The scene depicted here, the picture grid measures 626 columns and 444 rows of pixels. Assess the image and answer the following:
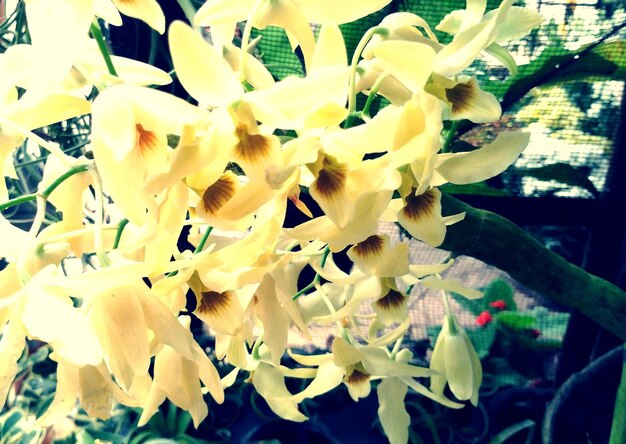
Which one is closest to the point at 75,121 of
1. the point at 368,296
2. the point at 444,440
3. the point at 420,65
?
the point at 368,296

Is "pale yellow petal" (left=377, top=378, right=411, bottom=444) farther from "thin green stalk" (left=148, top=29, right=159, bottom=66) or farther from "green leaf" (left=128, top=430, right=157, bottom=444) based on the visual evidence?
"green leaf" (left=128, top=430, right=157, bottom=444)

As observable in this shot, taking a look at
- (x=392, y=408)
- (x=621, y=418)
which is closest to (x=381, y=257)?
(x=392, y=408)

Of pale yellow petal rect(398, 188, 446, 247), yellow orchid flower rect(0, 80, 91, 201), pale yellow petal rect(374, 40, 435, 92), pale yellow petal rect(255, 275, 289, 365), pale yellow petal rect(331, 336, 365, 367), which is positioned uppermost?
pale yellow petal rect(374, 40, 435, 92)

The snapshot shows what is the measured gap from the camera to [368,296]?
1.63 ft

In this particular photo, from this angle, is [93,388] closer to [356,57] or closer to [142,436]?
[356,57]

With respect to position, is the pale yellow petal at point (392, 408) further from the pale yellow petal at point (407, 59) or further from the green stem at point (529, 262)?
the pale yellow petal at point (407, 59)

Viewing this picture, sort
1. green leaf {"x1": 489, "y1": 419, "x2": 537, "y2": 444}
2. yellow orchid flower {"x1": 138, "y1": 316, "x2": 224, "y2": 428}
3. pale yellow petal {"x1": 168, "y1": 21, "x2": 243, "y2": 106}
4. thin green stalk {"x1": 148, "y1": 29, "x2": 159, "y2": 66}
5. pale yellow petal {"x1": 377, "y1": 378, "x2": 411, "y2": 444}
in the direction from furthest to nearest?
green leaf {"x1": 489, "y1": 419, "x2": 537, "y2": 444}
thin green stalk {"x1": 148, "y1": 29, "x2": 159, "y2": 66}
pale yellow petal {"x1": 377, "y1": 378, "x2": 411, "y2": 444}
yellow orchid flower {"x1": 138, "y1": 316, "x2": 224, "y2": 428}
pale yellow petal {"x1": 168, "y1": 21, "x2": 243, "y2": 106}

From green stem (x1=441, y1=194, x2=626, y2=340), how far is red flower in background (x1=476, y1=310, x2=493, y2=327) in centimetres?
48

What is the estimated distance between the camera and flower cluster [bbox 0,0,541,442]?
281 mm

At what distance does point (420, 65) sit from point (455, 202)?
6.8 inches

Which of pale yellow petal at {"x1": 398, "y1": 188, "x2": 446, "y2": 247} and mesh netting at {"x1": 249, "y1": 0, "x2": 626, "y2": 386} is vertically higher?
pale yellow petal at {"x1": 398, "y1": 188, "x2": 446, "y2": 247}

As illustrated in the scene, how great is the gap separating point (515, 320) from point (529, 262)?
0.60m

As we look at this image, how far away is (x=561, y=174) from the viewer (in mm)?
833

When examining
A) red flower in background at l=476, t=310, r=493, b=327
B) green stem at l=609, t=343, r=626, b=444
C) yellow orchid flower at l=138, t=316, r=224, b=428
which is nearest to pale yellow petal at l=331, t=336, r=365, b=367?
yellow orchid flower at l=138, t=316, r=224, b=428
